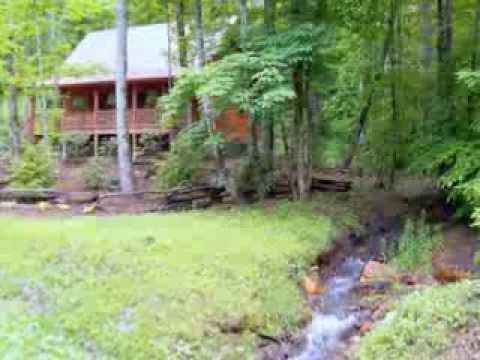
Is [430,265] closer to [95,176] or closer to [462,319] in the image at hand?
[462,319]

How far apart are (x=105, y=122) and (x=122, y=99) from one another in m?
8.30

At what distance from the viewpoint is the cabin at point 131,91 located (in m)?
20.8

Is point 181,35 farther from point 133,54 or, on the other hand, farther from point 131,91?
point 133,54

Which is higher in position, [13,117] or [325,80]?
[325,80]

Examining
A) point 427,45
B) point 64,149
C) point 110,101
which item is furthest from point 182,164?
point 110,101

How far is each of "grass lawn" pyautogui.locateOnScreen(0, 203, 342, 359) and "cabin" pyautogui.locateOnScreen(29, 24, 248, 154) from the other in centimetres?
1032

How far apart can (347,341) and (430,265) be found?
2866 millimetres

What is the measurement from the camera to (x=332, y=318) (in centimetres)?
762

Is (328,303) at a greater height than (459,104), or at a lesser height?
lesser

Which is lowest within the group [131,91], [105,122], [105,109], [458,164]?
[458,164]

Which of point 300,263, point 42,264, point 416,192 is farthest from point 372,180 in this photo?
point 42,264

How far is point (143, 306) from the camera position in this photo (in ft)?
21.0

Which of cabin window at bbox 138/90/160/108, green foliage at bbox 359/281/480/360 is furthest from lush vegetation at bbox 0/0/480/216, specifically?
cabin window at bbox 138/90/160/108

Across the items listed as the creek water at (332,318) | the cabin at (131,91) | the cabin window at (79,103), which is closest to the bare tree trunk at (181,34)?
the cabin at (131,91)
